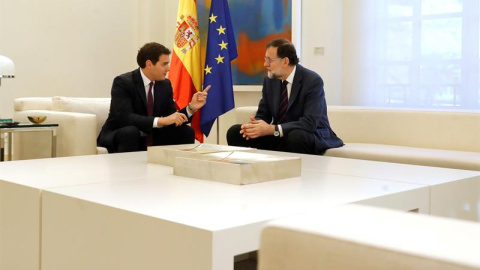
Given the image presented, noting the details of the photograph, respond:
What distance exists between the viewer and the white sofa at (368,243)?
1.76 feet

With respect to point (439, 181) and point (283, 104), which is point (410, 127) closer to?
point (283, 104)

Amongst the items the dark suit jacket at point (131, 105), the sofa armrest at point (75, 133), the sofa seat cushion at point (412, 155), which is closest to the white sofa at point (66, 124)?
the sofa armrest at point (75, 133)

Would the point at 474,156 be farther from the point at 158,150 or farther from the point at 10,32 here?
the point at 10,32

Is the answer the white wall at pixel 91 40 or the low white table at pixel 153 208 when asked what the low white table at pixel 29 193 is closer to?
the low white table at pixel 153 208

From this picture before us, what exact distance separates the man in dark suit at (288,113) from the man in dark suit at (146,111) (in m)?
0.39

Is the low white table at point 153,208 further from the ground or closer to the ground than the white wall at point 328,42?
closer to the ground

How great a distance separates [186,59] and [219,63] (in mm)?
445

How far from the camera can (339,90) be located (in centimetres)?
618

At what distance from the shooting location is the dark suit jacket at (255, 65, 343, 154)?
13.8 feet

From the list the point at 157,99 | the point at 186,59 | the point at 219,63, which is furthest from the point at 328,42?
the point at 157,99

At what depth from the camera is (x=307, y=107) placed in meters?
4.25

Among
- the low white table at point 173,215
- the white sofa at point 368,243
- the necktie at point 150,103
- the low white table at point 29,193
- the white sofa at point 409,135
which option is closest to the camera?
the white sofa at point 368,243

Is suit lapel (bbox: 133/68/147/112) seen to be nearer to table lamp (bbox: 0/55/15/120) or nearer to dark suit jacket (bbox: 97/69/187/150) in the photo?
dark suit jacket (bbox: 97/69/187/150)

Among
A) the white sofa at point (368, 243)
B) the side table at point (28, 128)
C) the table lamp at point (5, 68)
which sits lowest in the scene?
the side table at point (28, 128)
